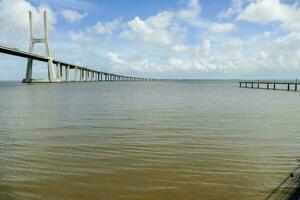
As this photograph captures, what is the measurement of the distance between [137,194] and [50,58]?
102 meters

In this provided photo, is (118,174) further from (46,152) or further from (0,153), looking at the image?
(0,153)

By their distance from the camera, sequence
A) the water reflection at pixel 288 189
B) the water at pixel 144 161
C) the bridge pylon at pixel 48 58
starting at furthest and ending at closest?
the bridge pylon at pixel 48 58, the water at pixel 144 161, the water reflection at pixel 288 189

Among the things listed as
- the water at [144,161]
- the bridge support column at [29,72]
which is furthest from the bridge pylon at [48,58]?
the water at [144,161]

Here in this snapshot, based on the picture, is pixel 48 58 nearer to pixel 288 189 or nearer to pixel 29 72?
pixel 29 72

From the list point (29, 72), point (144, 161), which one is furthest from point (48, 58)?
point (144, 161)

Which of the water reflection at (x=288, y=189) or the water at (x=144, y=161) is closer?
the water reflection at (x=288, y=189)

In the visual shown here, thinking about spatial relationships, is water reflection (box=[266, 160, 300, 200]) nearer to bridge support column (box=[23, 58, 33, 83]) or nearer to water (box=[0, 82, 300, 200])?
water (box=[0, 82, 300, 200])

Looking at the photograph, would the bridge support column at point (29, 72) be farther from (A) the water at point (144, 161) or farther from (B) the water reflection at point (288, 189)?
(B) the water reflection at point (288, 189)

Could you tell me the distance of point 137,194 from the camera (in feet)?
25.8

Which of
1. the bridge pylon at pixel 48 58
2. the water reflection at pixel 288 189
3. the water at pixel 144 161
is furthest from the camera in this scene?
the bridge pylon at pixel 48 58

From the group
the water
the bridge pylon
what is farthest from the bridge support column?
the water

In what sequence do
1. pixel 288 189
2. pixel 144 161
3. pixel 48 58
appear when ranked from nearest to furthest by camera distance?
1. pixel 288 189
2. pixel 144 161
3. pixel 48 58

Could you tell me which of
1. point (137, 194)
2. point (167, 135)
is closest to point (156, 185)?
point (137, 194)

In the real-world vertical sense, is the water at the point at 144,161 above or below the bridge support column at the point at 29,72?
below
